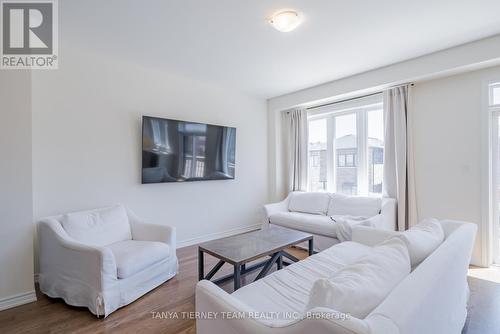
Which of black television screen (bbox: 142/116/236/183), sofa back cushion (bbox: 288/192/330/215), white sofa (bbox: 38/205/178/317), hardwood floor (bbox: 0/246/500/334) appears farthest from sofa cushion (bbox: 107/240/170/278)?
sofa back cushion (bbox: 288/192/330/215)

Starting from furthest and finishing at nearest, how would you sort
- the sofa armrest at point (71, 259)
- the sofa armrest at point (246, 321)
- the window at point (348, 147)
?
the window at point (348, 147) < the sofa armrest at point (71, 259) < the sofa armrest at point (246, 321)

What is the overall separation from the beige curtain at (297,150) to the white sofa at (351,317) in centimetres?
279

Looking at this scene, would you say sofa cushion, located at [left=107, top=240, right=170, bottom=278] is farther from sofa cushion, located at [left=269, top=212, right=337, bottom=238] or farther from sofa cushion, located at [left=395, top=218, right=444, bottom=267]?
sofa cushion, located at [left=395, top=218, right=444, bottom=267]

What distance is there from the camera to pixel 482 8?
7.32 ft

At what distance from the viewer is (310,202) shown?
421 centimetres

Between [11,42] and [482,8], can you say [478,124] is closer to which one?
[482,8]

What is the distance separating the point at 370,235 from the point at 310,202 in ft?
5.68

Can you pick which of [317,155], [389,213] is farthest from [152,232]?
[317,155]

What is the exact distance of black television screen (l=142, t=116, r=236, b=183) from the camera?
133 inches

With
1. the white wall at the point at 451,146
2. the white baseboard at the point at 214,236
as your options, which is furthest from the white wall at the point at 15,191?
the white wall at the point at 451,146

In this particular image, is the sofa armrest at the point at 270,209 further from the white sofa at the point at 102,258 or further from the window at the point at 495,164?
the window at the point at 495,164

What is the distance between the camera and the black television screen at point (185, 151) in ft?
11.1

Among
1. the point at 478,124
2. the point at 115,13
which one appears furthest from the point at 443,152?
the point at 115,13

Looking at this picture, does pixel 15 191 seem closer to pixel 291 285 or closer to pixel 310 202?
pixel 291 285
